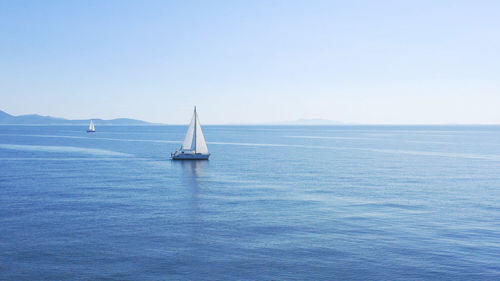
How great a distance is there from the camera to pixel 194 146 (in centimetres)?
12119

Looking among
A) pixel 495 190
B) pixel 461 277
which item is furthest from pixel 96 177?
pixel 495 190

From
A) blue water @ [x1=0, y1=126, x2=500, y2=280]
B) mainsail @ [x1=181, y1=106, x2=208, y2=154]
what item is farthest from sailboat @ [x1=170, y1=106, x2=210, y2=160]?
blue water @ [x1=0, y1=126, x2=500, y2=280]

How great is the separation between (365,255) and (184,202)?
31.0m

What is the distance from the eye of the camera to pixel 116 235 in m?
42.5

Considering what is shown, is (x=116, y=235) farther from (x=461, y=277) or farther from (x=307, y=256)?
(x=461, y=277)

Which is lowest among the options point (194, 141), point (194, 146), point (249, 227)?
point (249, 227)

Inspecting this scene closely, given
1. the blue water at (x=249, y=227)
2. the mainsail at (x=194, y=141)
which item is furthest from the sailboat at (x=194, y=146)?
the blue water at (x=249, y=227)

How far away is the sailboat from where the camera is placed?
118125 mm

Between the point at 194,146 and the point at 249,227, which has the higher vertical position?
the point at 194,146

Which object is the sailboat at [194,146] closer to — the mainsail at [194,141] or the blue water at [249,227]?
the mainsail at [194,141]

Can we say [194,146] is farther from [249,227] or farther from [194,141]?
[249,227]

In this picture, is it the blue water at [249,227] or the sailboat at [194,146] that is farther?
the sailboat at [194,146]

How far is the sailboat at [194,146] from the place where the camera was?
118m

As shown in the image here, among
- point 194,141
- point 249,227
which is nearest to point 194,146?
point 194,141
